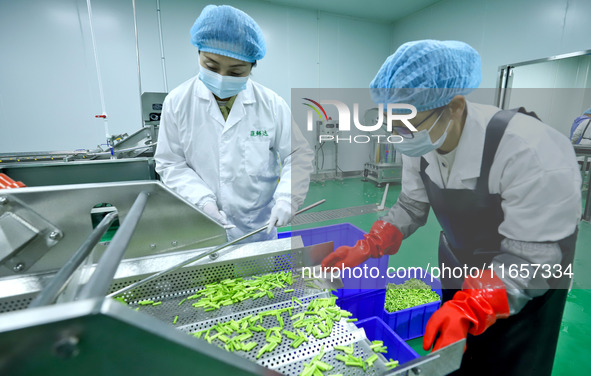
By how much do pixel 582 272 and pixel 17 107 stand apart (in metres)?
6.97

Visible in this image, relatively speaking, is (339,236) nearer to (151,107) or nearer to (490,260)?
(490,260)

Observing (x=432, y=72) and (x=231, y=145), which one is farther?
(x=231, y=145)

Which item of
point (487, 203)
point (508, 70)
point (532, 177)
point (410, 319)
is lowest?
point (410, 319)

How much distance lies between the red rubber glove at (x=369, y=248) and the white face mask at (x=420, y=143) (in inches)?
15.5

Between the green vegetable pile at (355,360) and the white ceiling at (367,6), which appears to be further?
the white ceiling at (367,6)

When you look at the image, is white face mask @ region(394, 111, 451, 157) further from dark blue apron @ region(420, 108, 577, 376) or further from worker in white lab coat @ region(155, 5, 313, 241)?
worker in white lab coat @ region(155, 5, 313, 241)

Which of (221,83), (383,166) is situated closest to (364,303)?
(221,83)

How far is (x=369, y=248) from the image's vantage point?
1244mm

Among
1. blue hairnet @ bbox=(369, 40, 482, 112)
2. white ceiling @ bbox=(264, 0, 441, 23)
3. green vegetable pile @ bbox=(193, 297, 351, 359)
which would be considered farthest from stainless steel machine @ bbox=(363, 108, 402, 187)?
green vegetable pile @ bbox=(193, 297, 351, 359)

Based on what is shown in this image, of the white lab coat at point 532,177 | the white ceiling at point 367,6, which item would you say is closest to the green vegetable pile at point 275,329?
the white lab coat at point 532,177

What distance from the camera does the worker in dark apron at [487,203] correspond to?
2.57 ft

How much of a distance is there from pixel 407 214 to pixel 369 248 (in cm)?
24

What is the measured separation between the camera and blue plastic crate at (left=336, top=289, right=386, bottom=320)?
1.40 meters

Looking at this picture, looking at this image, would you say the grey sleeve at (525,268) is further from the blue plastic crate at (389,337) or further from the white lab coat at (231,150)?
the white lab coat at (231,150)
